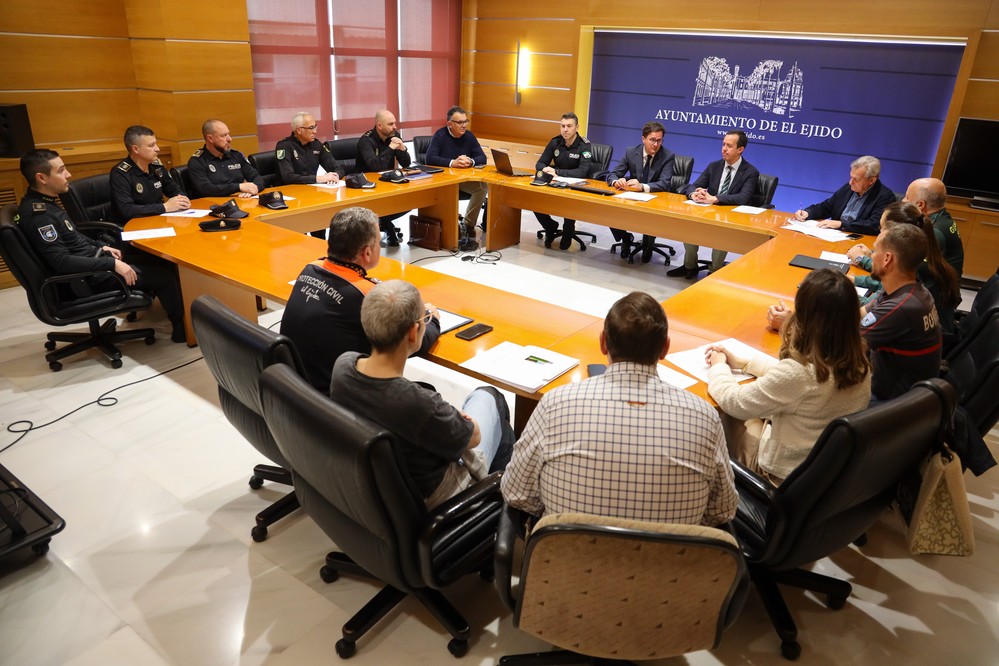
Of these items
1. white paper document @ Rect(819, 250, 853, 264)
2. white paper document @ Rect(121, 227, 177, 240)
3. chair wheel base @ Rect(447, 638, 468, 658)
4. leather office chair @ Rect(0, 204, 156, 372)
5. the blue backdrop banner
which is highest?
the blue backdrop banner

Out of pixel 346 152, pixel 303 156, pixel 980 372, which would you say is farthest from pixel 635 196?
pixel 980 372

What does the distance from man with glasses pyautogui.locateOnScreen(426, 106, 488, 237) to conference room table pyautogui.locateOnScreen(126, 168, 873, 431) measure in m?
0.21

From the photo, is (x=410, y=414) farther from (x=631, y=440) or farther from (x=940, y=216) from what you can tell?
(x=940, y=216)

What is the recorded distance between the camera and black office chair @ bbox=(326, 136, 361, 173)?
6.10 metres

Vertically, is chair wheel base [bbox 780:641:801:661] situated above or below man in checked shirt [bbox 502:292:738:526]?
below

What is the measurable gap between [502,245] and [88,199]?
3.39 metres

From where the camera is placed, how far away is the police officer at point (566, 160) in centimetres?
633

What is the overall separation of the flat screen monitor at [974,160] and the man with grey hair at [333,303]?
553cm

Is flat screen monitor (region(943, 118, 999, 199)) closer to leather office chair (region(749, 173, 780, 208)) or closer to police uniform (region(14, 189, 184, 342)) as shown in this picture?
leather office chair (region(749, 173, 780, 208))

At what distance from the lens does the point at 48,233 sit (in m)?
3.52

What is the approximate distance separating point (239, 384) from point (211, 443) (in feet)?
3.66

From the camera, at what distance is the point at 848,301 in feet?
6.35

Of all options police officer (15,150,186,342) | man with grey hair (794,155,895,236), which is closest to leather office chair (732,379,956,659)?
man with grey hair (794,155,895,236)

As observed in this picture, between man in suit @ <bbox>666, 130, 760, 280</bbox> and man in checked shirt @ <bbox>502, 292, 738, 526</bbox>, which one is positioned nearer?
man in checked shirt @ <bbox>502, 292, 738, 526</bbox>
